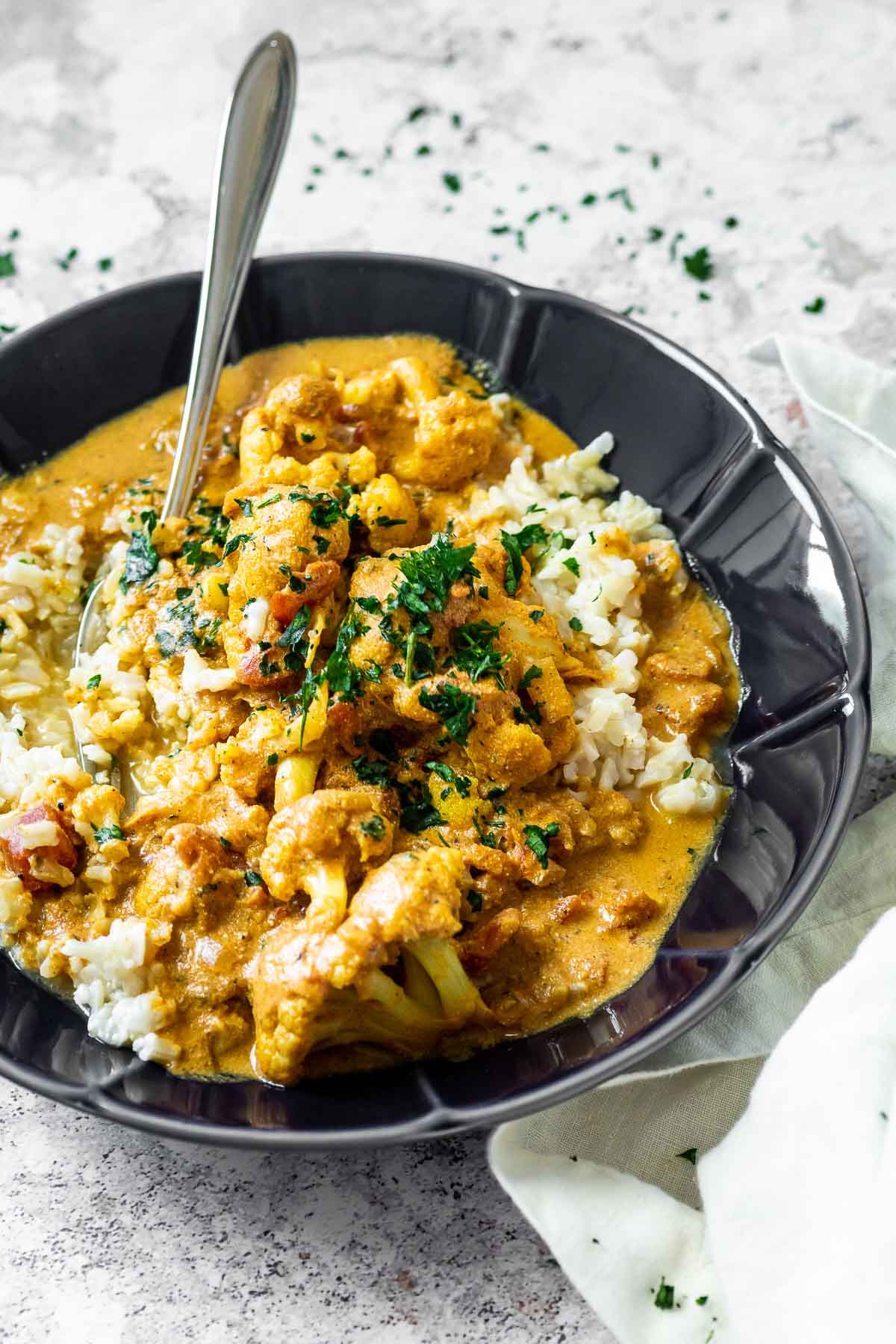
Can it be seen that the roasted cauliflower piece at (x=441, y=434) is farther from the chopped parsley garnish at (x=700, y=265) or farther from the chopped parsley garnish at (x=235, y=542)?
→ the chopped parsley garnish at (x=700, y=265)

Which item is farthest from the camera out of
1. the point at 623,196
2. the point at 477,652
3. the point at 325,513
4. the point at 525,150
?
the point at 525,150

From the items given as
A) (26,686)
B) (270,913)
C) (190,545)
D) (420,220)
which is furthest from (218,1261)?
(420,220)

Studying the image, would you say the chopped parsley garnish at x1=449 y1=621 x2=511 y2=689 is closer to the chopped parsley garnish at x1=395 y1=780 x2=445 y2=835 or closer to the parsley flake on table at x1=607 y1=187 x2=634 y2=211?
the chopped parsley garnish at x1=395 y1=780 x2=445 y2=835

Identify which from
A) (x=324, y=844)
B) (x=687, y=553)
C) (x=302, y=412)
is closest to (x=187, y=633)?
(x=302, y=412)

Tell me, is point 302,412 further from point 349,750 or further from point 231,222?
point 349,750

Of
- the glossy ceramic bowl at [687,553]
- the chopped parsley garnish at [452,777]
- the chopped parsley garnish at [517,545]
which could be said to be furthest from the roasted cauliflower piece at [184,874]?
the chopped parsley garnish at [517,545]

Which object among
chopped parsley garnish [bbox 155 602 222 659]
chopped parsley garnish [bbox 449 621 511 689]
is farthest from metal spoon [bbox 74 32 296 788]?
chopped parsley garnish [bbox 449 621 511 689]

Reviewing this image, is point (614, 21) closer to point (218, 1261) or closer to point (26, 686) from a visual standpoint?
point (26, 686)
